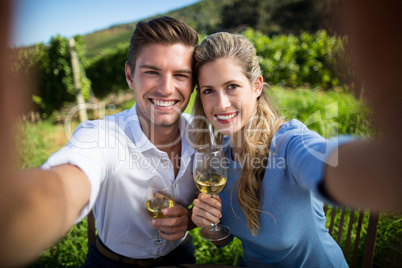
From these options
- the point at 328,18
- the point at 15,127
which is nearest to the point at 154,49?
the point at 15,127

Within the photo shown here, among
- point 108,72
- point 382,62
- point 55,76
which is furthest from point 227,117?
point 108,72

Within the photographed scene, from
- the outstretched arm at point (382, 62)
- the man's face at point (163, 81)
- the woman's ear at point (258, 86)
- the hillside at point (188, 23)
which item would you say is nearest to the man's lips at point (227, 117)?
the woman's ear at point (258, 86)

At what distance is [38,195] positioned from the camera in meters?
0.88

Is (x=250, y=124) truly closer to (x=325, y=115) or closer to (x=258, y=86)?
(x=258, y=86)

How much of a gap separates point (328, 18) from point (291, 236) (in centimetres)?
164

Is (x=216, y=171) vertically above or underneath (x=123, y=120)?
underneath

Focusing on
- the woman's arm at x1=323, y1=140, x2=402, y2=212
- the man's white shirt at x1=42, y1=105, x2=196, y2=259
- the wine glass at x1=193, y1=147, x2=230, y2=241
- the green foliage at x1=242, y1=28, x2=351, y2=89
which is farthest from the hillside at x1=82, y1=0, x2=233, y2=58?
the woman's arm at x1=323, y1=140, x2=402, y2=212

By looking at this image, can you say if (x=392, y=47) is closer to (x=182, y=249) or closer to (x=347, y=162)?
(x=347, y=162)

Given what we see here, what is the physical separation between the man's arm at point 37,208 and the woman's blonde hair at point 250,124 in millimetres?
1063

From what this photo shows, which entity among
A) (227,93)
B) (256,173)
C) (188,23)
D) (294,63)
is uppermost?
(188,23)

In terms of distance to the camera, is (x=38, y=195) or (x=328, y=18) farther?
(x=38, y=195)

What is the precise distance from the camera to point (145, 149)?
2080 mm

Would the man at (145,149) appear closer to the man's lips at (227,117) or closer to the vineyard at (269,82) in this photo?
the man's lips at (227,117)

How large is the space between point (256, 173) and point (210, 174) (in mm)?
327
